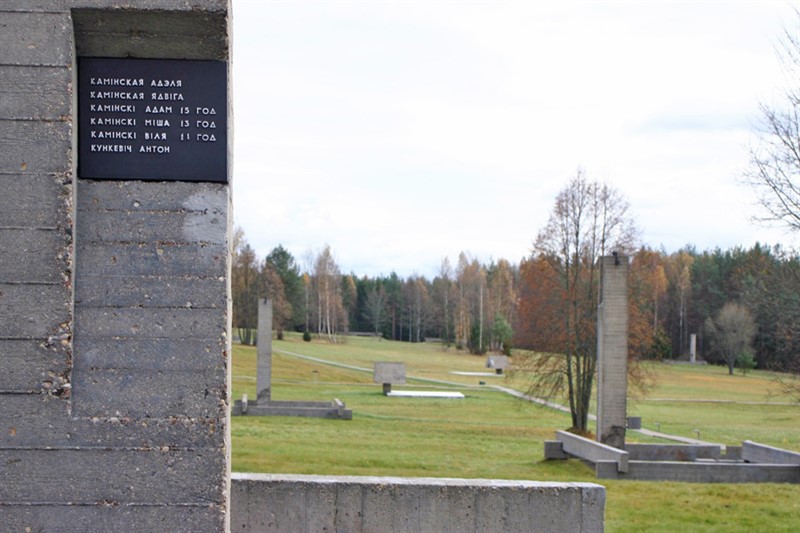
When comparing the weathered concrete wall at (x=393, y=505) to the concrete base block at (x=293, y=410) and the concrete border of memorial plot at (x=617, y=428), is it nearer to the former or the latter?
the concrete border of memorial plot at (x=617, y=428)

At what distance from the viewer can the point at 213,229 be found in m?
5.65

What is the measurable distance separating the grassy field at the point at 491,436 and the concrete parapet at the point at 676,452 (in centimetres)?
145

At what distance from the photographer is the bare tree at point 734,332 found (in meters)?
76.3

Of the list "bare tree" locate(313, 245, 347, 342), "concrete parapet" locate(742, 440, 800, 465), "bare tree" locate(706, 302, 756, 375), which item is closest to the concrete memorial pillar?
"concrete parapet" locate(742, 440, 800, 465)

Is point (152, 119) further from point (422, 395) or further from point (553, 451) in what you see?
point (422, 395)

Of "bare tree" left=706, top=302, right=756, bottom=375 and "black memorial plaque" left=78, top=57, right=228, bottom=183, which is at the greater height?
"black memorial plaque" left=78, top=57, right=228, bottom=183

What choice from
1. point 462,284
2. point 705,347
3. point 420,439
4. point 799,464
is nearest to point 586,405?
point 420,439

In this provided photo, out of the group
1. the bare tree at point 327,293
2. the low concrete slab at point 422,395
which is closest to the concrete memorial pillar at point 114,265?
the low concrete slab at point 422,395

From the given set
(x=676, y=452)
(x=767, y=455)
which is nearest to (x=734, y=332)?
(x=676, y=452)

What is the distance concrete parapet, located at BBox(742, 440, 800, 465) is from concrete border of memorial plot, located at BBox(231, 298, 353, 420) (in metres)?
14.0

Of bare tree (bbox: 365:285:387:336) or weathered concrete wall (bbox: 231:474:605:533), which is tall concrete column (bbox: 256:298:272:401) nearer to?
weathered concrete wall (bbox: 231:474:605:533)

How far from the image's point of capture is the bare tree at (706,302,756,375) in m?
76.3

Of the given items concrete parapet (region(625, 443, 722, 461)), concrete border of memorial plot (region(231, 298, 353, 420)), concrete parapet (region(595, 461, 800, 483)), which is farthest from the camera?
concrete border of memorial plot (region(231, 298, 353, 420))

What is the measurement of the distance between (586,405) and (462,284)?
83.3 meters
